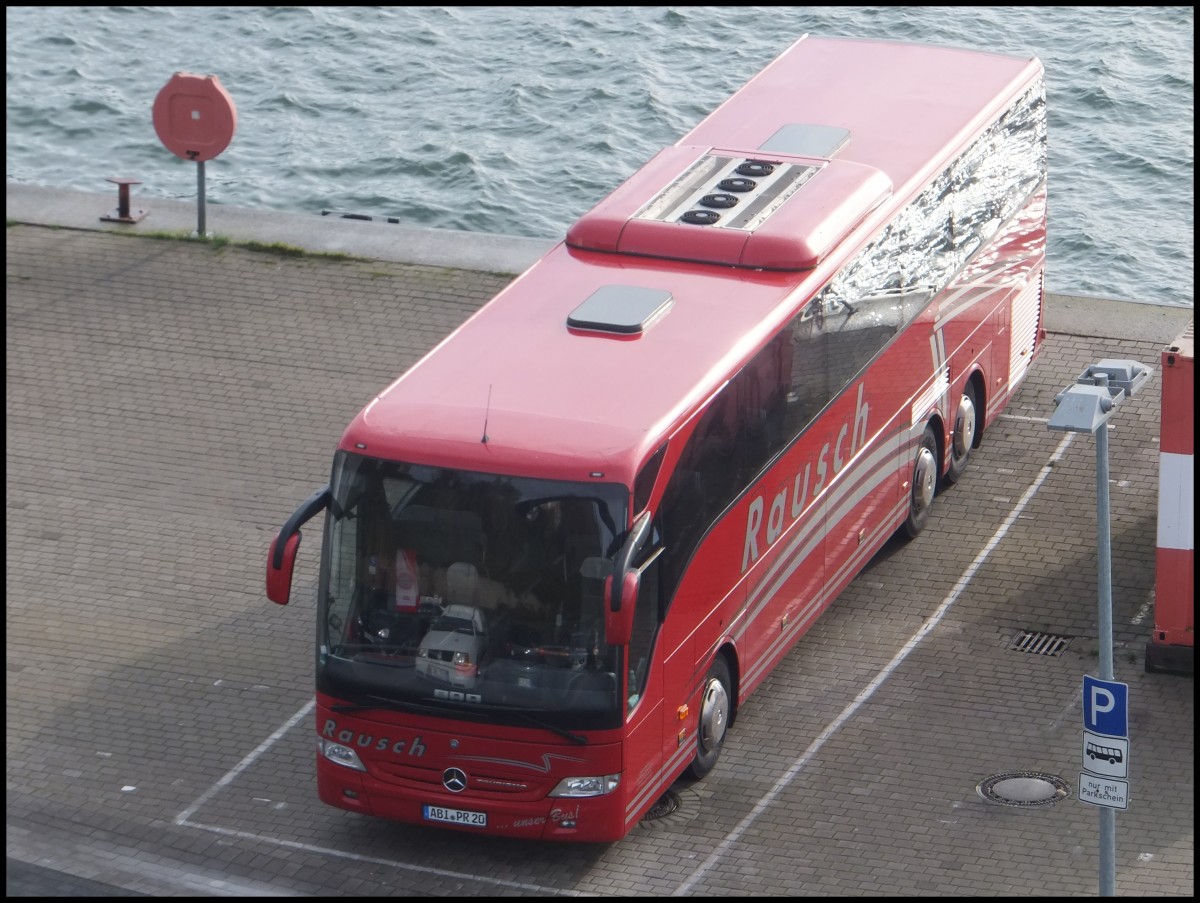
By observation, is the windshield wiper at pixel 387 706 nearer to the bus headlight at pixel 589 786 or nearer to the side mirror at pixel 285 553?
the side mirror at pixel 285 553

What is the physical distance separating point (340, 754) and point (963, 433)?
8.36 metres

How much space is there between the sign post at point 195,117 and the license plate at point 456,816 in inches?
515

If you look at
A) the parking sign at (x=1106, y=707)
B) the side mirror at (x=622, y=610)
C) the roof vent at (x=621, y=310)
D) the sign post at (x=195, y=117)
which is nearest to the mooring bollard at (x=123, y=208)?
the sign post at (x=195, y=117)

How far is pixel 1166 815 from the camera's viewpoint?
15664 millimetres

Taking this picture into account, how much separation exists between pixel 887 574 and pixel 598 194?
15738mm

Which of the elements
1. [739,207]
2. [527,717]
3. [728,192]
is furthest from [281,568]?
[728,192]

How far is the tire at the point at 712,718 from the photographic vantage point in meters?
15.9

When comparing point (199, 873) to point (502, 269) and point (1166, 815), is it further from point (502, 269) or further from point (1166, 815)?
point (502, 269)

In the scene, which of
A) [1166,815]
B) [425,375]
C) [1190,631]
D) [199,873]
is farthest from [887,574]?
[199,873]

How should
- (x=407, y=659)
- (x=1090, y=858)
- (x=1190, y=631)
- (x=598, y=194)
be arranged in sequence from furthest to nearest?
(x=598, y=194) < (x=1190, y=631) < (x=1090, y=858) < (x=407, y=659)

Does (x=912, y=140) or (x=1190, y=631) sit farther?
(x=912, y=140)

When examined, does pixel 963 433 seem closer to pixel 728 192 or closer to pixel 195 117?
pixel 728 192

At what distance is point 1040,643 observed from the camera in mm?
18203

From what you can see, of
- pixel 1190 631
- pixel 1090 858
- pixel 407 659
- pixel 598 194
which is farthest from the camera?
pixel 598 194
